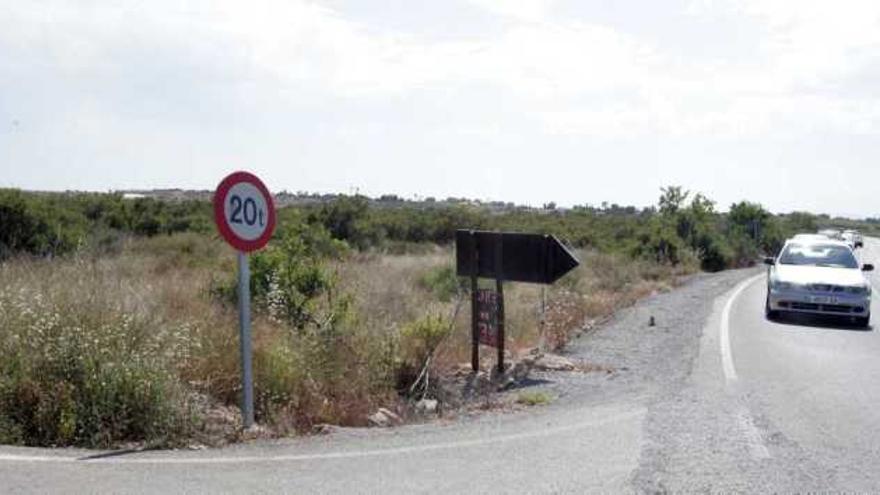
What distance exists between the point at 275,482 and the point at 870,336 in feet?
46.1

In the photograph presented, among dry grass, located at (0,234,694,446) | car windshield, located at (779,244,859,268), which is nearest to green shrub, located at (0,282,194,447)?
dry grass, located at (0,234,694,446)

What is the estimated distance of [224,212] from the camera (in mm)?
7688

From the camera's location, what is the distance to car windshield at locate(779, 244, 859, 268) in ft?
64.5

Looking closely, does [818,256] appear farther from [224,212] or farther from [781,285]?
[224,212]

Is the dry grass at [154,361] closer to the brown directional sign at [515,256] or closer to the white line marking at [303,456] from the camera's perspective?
the white line marking at [303,456]

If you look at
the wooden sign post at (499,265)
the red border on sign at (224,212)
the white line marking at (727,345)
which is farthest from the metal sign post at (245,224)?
the white line marking at (727,345)

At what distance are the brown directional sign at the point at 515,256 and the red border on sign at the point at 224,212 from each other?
14.0ft

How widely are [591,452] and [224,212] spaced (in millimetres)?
3655

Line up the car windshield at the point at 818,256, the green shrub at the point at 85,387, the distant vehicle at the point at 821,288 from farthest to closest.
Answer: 1. the car windshield at the point at 818,256
2. the distant vehicle at the point at 821,288
3. the green shrub at the point at 85,387

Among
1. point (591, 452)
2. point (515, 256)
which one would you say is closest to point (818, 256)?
point (515, 256)

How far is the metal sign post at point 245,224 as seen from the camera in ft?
25.3

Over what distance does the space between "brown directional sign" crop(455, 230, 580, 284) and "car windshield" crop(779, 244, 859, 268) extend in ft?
34.3

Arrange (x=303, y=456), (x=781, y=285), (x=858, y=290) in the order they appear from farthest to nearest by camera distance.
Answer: (x=781, y=285)
(x=858, y=290)
(x=303, y=456)

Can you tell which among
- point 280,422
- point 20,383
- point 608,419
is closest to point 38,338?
point 20,383
